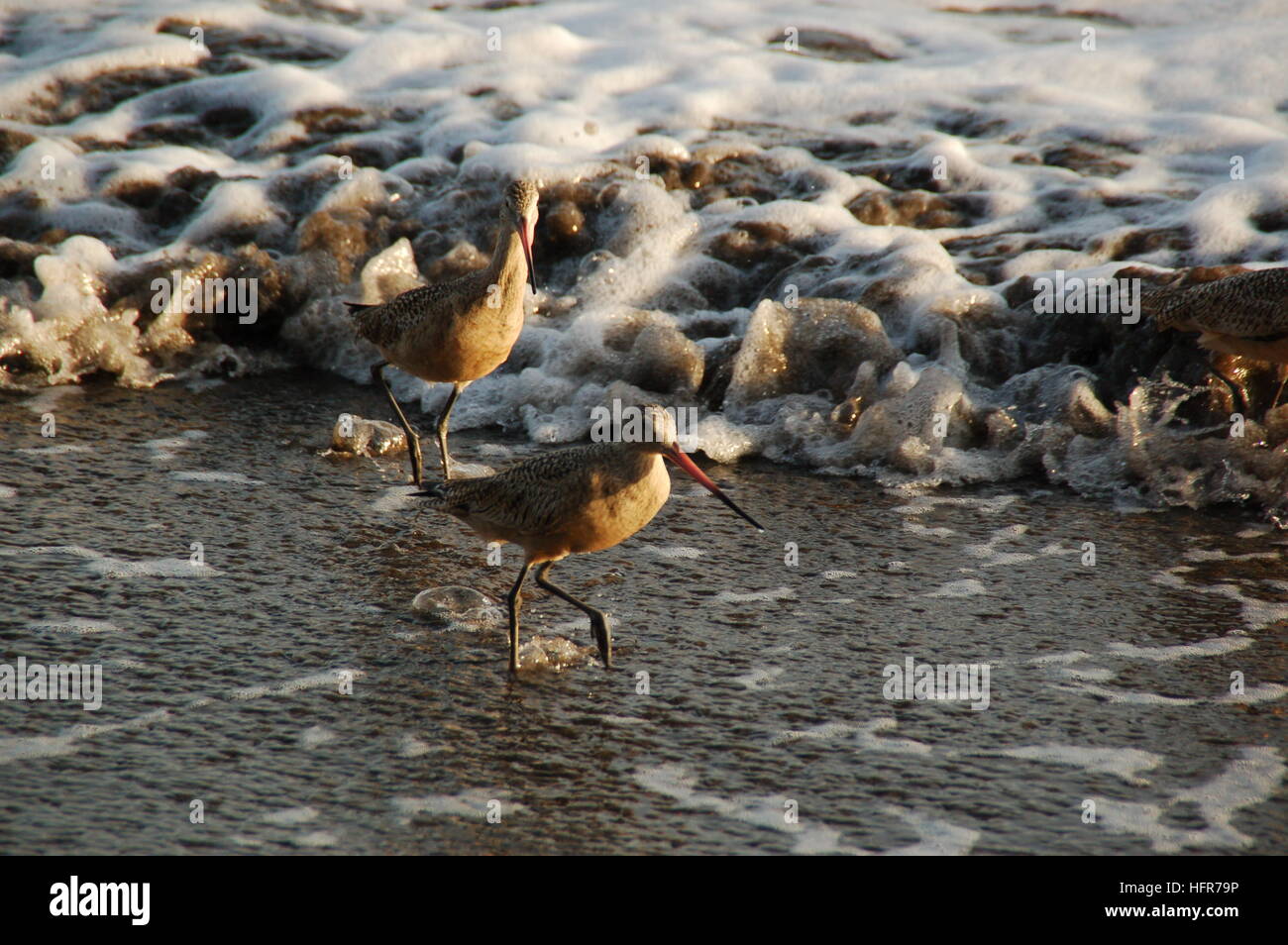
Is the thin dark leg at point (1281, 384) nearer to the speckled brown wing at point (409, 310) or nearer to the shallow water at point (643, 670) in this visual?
the shallow water at point (643, 670)

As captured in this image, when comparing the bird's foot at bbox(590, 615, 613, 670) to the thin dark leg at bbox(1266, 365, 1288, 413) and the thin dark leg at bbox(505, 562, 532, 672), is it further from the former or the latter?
the thin dark leg at bbox(1266, 365, 1288, 413)

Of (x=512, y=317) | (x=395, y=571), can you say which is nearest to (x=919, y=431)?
(x=512, y=317)

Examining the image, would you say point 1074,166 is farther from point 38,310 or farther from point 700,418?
point 38,310

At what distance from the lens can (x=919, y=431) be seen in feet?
22.3

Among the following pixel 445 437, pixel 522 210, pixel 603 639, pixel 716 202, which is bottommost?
pixel 603 639

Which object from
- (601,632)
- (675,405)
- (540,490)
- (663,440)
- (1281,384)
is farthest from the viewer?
(675,405)

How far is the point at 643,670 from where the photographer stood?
14.8 ft

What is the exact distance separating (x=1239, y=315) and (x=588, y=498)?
362cm

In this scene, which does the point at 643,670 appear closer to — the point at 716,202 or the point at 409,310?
the point at 409,310

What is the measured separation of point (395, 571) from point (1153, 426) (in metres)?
3.74

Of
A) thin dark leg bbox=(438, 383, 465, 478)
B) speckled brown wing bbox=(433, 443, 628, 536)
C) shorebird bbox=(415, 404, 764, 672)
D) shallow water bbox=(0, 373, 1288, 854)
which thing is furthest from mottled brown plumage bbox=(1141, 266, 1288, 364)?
thin dark leg bbox=(438, 383, 465, 478)

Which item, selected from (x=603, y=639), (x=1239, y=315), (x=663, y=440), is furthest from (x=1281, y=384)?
(x=603, y=639)

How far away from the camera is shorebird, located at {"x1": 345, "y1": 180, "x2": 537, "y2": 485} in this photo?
6.11 m

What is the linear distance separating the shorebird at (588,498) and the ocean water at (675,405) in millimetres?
340
